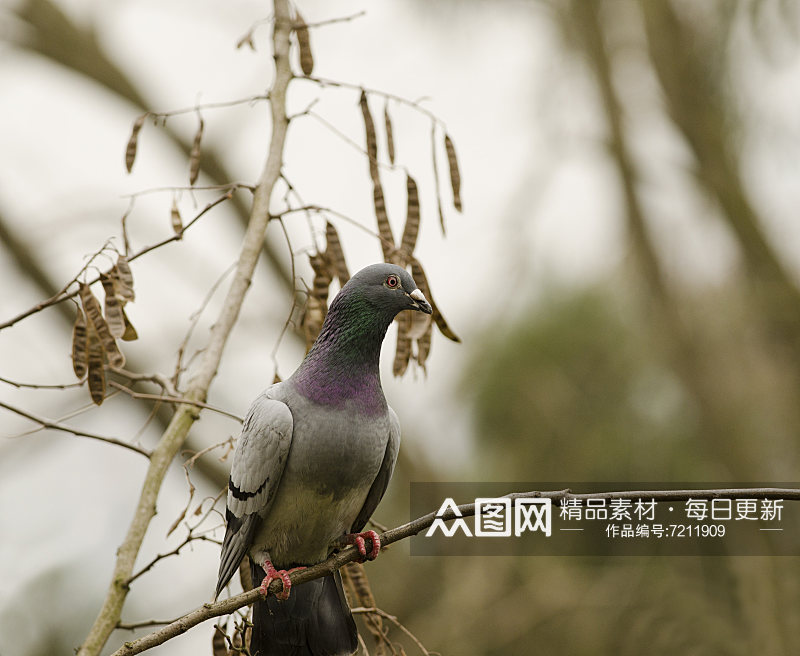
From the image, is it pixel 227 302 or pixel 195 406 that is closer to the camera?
pixel 195 406

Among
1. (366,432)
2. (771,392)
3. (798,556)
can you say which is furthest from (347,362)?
(771,392)

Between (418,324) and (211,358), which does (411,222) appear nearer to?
(418,324)

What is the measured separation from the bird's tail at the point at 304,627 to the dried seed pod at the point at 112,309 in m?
0.99

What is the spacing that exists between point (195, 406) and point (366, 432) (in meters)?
0.50

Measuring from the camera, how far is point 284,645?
9.30 ft

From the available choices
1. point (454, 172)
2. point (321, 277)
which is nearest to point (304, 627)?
point (321, 277)

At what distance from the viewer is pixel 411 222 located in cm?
285

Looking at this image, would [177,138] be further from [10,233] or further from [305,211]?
[305,211]

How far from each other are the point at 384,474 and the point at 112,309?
98 centimetres

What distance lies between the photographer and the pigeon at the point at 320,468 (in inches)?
104

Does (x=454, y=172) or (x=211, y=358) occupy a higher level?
(x=454, y=172)
